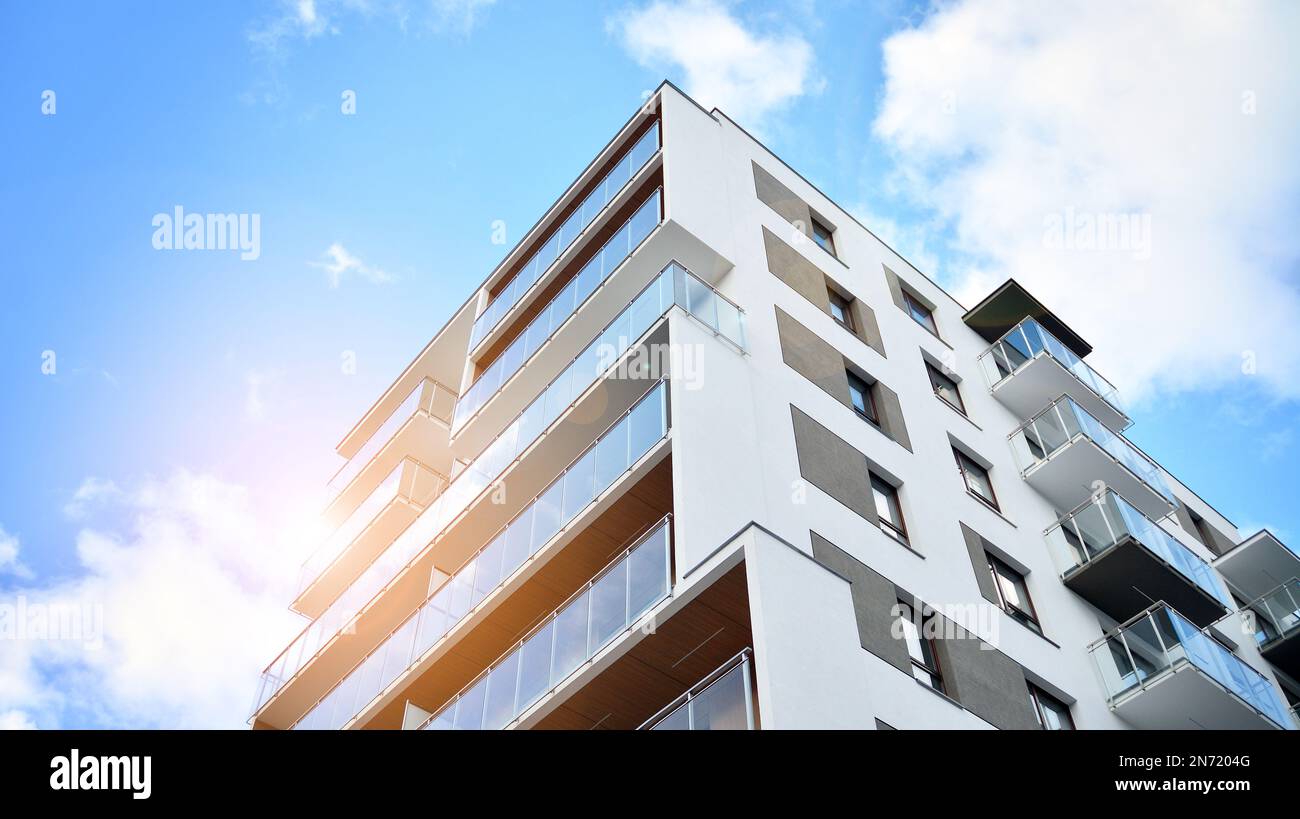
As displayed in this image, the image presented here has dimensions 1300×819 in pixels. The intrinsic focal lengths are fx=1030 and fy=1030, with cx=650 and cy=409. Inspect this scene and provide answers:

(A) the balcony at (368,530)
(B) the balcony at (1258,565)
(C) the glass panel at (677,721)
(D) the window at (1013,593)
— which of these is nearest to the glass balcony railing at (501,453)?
(A) the balcony at (368,530)

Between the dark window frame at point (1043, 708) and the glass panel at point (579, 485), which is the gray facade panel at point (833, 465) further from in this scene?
the dark window frame at point (1043, 708)

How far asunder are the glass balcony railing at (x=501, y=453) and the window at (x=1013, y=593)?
5.24 metres

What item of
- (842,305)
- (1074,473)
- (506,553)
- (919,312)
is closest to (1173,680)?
(1074,473)

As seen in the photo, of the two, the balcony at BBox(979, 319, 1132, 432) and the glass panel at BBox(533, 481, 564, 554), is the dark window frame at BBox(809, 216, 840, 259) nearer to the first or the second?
the balcony at BBox(979, 319, 1132, 432)

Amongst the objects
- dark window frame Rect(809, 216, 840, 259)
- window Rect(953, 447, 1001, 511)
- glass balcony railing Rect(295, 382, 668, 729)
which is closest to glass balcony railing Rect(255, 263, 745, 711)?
glass balcony railing Rect(295, 382, 668, 729)

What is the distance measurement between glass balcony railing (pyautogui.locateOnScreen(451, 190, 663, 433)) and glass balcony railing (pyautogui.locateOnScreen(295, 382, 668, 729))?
4310mm

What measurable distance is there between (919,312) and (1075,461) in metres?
4.79

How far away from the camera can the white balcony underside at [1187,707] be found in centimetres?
1394

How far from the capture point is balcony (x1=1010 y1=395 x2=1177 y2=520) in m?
18.1

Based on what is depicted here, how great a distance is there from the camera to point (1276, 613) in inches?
797
